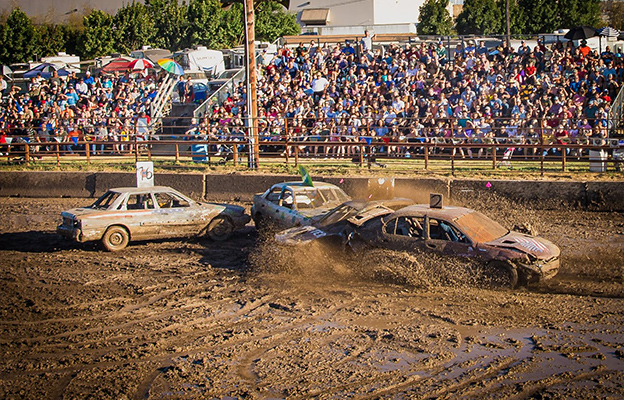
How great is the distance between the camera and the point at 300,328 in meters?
7.93

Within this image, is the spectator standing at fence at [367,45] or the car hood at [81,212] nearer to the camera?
the car hood at [81,212]

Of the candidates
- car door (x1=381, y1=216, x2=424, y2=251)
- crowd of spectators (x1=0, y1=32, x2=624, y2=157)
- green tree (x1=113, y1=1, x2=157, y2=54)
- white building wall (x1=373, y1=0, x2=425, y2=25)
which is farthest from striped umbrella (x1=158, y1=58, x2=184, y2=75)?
white building wall (x1=373, y1=0, x2=425, y2=25)

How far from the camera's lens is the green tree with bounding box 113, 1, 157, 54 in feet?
171

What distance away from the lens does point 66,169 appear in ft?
69.8

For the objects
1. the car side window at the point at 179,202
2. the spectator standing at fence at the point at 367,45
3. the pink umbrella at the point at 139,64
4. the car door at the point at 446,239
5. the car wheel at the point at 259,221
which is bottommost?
the car wheel at the point at 259,221

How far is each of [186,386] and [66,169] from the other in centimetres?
1663

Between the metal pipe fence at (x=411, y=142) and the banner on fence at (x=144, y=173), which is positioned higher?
the metal pipe fence at (x=411, y=142)

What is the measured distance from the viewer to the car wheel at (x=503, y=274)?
9242 mm

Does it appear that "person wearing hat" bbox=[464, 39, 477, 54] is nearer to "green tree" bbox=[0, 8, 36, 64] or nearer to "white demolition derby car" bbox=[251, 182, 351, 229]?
"white demolition derby car" bbox=[251, 182, 351, 229]

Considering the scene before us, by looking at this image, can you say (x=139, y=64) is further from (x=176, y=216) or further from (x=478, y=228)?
(x=478, y=228)

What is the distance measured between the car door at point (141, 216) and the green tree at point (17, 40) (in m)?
A: 45.0

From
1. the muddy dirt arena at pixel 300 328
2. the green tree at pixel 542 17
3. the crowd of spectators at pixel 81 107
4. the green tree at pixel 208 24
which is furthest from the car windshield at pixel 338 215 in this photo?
the green tree at pixel 542 17

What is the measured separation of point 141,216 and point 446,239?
6.20 metres

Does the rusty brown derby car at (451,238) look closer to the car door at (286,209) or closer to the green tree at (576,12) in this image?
the car door at (286,209)
